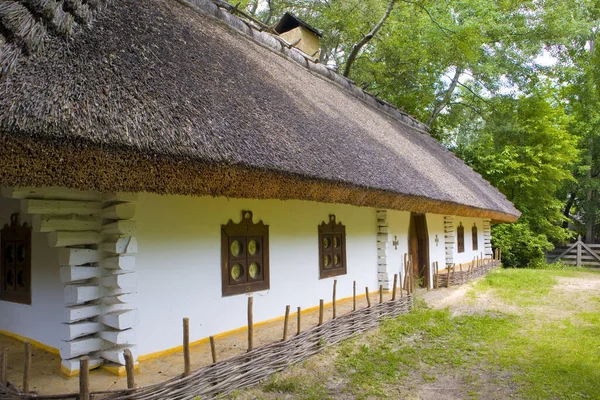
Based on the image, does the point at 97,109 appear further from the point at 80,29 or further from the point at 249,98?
the point at 249,98

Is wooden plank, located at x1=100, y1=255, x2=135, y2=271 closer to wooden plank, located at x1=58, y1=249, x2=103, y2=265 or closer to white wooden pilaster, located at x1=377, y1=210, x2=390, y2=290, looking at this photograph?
wooden plank, located at x1=58, y1=249, x2=103, y2=265

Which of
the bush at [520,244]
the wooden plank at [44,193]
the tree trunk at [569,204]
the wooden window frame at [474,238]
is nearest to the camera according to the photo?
the wooden plank at [44,193]

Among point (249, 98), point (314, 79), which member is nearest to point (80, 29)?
point (249, 98)

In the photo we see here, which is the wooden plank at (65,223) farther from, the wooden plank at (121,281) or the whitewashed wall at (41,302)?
the whitewashed wall at (41,302)

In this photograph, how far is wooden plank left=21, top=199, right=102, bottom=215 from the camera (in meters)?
3.37

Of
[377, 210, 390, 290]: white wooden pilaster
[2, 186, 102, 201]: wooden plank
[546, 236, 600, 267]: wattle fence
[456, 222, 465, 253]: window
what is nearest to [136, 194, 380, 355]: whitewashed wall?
[2, 186, 102, 201]: wooden plank

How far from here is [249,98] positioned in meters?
4.66

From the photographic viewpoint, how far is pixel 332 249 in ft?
22.5

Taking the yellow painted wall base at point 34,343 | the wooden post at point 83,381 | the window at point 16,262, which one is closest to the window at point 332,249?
the yellow painted wall base at point 34,343

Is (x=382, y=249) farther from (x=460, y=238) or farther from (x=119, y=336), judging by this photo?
(x=460, y=238)

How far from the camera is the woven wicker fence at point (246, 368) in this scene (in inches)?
120

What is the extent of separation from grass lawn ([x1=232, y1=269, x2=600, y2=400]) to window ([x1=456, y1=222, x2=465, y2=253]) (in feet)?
15.9

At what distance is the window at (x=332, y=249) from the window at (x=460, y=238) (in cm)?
689

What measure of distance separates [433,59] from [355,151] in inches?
481
